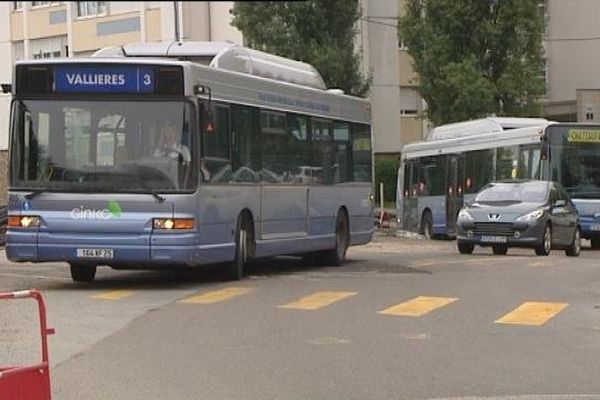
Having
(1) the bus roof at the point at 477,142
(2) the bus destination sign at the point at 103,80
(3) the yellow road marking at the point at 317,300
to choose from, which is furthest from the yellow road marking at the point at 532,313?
(1) the bus roof at the point at 477,142

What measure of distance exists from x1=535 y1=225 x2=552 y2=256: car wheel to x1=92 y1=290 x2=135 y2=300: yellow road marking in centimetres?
1083

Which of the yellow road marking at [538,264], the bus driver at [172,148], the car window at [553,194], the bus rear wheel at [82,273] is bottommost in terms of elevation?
the yellow road marking at [538,264]

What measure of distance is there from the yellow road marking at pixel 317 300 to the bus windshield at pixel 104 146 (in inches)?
82.5

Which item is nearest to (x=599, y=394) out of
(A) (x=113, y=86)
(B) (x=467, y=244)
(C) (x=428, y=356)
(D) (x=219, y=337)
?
(C) (x=428, y=356)

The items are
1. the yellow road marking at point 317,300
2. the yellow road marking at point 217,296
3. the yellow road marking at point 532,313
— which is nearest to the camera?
the yellow road marking at point 532,313

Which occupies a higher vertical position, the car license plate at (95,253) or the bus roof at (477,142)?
the bus roof at (477,142)

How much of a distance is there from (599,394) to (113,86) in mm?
7935

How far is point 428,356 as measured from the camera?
9406mm

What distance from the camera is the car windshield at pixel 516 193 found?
22.5 metres

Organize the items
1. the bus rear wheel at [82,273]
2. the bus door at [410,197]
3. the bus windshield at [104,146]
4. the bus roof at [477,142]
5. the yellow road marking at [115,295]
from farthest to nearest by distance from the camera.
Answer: the bus door at [410,197]
the bus roof at [477,142]
the bus rear wheel at [82,273]
the bus windshield at [104,146]
the yellow road marking at [115,295]

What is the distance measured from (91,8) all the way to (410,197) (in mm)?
27943

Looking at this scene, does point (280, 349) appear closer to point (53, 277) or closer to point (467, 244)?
point (53, 277)

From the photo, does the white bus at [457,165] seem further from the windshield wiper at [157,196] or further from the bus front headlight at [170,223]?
the windshield wiper at [157,196]

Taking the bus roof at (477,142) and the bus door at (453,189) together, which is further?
the bus door at (453,189)
